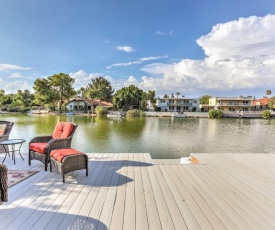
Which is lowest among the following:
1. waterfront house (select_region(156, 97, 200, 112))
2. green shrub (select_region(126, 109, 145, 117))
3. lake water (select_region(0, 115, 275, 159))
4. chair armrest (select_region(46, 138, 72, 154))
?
lake water (select_region(0, 115, 275, 159))

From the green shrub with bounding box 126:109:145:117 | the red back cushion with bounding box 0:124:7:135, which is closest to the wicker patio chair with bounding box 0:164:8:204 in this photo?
the red back cushion with bounding box 0:124:7:135

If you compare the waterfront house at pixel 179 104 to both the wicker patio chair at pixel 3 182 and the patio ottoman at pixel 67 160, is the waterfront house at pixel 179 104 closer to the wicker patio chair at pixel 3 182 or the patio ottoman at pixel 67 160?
the patio ottoman at pixel 67 160

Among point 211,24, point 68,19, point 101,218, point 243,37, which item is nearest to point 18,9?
point 68,19

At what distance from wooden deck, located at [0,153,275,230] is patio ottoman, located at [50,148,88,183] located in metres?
0.22

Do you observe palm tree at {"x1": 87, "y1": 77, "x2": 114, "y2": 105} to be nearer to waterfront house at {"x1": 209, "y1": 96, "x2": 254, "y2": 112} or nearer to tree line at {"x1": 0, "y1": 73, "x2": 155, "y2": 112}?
tree line at {"x1": 0, "y1": 73, "x2": 155, "y2": 112}

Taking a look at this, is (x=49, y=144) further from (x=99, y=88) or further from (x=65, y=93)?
(x=65, y=93)

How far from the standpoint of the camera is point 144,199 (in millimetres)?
2473

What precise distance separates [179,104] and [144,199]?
157ft

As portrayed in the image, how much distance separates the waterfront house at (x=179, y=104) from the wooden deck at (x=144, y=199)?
149ft

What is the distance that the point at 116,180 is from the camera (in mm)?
3168

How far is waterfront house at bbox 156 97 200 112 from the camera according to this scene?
160 feet

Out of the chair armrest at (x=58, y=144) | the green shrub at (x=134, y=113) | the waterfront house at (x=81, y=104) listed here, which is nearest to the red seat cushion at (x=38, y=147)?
the chair armrest at (x=58, y=144)

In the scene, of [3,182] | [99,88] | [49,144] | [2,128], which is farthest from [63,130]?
[99,88]

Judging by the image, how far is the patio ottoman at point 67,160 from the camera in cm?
302
